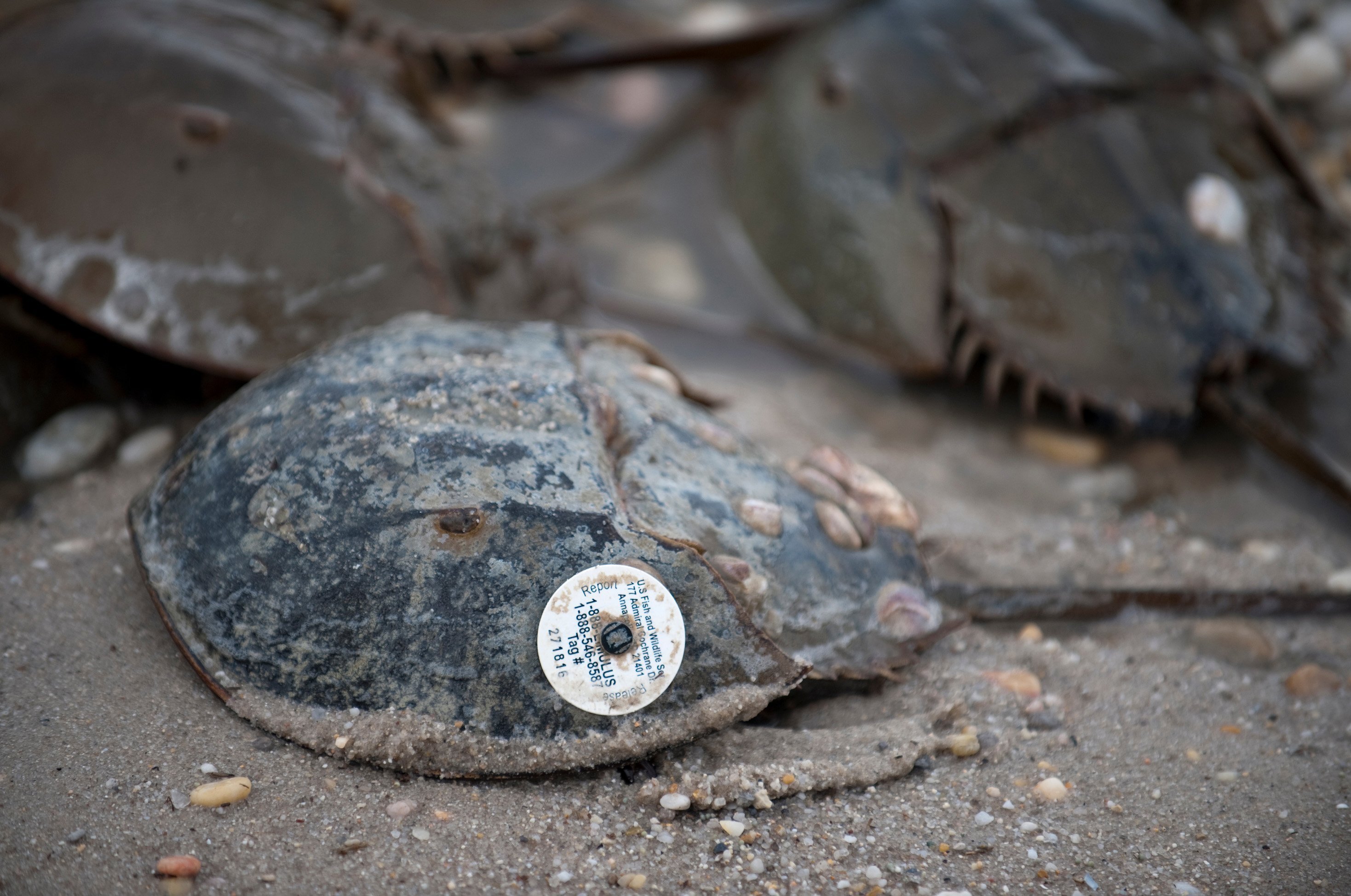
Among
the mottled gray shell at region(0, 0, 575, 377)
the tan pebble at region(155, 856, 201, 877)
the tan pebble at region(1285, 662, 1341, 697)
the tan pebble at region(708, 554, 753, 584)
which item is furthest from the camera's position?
the mottled gray shell at region(0, 0, 575, 377)

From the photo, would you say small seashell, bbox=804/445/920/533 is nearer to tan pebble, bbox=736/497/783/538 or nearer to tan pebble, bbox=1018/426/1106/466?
tan pebble, bbox=736/497/783/538

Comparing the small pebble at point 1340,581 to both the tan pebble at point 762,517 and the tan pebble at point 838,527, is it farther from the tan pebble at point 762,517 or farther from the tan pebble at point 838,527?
the tan pebble at point 762,517

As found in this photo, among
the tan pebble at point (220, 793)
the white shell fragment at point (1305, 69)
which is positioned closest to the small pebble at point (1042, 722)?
the tan pebble at point (220, 793)

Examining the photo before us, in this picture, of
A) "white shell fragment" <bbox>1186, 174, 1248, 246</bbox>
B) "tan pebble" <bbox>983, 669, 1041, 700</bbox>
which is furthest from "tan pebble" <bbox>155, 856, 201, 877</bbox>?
"white shell fragment" <bbox>1186, 174, 1248, 246</bbox>

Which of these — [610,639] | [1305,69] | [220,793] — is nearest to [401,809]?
[220,793]

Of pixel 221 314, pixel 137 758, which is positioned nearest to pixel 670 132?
pixel 221 314
